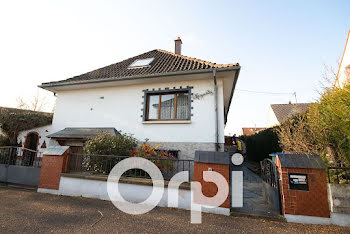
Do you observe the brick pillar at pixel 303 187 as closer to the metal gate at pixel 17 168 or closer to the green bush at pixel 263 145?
the metal gate at pixel 17 168

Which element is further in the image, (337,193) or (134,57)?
(134,57)

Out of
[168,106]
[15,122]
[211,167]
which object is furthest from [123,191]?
[15,122]

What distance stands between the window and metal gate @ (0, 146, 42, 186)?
15.4 feet

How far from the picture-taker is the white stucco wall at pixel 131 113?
7.26 meters

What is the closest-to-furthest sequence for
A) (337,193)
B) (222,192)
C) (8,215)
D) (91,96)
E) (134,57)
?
(337,193) < (8,215) < (222,192) < (91,96) < (134,57)

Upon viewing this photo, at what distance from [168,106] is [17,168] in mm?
6489

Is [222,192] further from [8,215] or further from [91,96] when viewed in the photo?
[91,96]

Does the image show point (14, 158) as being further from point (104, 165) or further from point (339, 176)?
point (339, 176)

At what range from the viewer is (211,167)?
4453mm

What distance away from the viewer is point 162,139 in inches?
295

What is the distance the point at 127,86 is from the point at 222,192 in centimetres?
653

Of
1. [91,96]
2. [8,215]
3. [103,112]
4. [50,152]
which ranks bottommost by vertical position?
[8,215]

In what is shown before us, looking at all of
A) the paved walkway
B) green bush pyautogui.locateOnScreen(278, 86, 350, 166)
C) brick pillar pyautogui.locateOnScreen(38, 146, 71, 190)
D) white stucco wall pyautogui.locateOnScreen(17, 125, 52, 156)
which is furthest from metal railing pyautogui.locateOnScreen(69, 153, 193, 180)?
white stucco wall pyautogui.locateOnScreen(17, 125, 52, 156)

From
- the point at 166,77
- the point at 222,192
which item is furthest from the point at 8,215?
the point at 166,77
